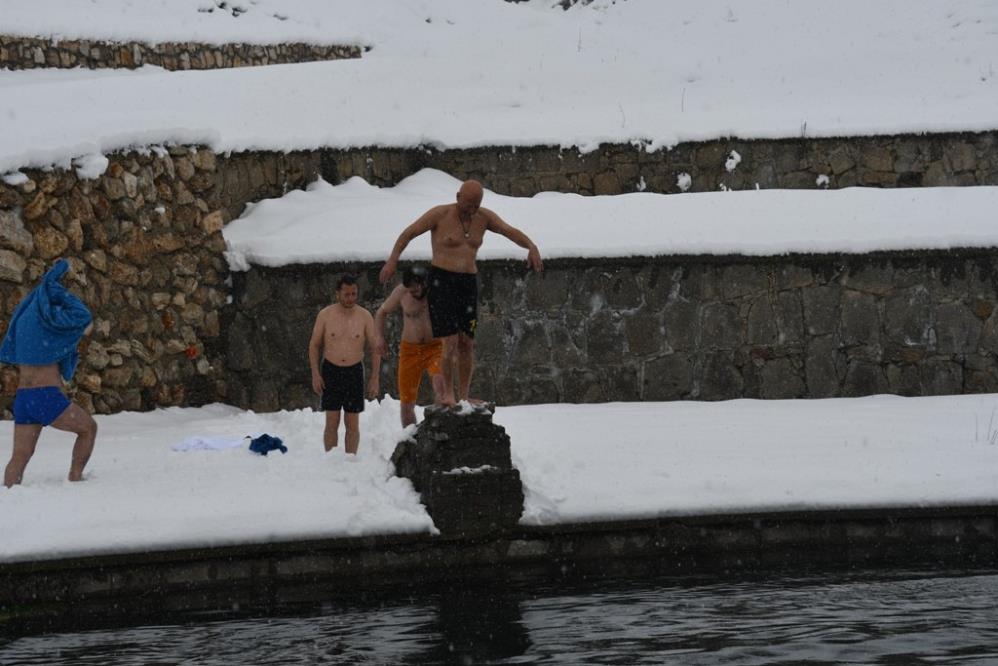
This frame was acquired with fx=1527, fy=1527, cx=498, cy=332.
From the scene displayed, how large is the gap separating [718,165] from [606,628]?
35.1 feet

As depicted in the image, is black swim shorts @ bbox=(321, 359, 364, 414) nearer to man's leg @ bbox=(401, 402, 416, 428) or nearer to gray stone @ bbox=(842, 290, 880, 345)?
man's leg @ bbox=(401, 402, 416, 428)

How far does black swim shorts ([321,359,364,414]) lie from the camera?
416 inches

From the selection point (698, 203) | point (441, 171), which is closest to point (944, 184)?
point (698, 203)

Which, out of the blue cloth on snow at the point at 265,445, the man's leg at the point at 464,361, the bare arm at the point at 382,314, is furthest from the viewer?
the blue cloth on snow at the point at 265,445

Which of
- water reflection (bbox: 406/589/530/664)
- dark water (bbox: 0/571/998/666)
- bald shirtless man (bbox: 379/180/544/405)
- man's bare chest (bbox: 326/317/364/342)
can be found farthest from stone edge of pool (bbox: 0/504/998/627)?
man's bare chest (bbox: 326/317/364/342)

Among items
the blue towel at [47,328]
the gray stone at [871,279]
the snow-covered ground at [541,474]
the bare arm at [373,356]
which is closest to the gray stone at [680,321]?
the snow-covered ground at [541,474]

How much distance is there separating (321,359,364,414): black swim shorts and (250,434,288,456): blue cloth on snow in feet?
1.48

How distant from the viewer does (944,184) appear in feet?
57.6

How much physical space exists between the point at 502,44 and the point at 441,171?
7.07 metres

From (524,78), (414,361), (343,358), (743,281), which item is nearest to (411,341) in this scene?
(414,361)

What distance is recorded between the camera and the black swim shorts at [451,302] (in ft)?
31.7

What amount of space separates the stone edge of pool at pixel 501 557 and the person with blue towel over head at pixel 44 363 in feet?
5.48

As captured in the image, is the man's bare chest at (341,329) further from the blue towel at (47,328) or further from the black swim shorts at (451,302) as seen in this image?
the blue towel at (47,328)

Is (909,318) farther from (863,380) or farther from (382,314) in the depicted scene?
(382,314)
